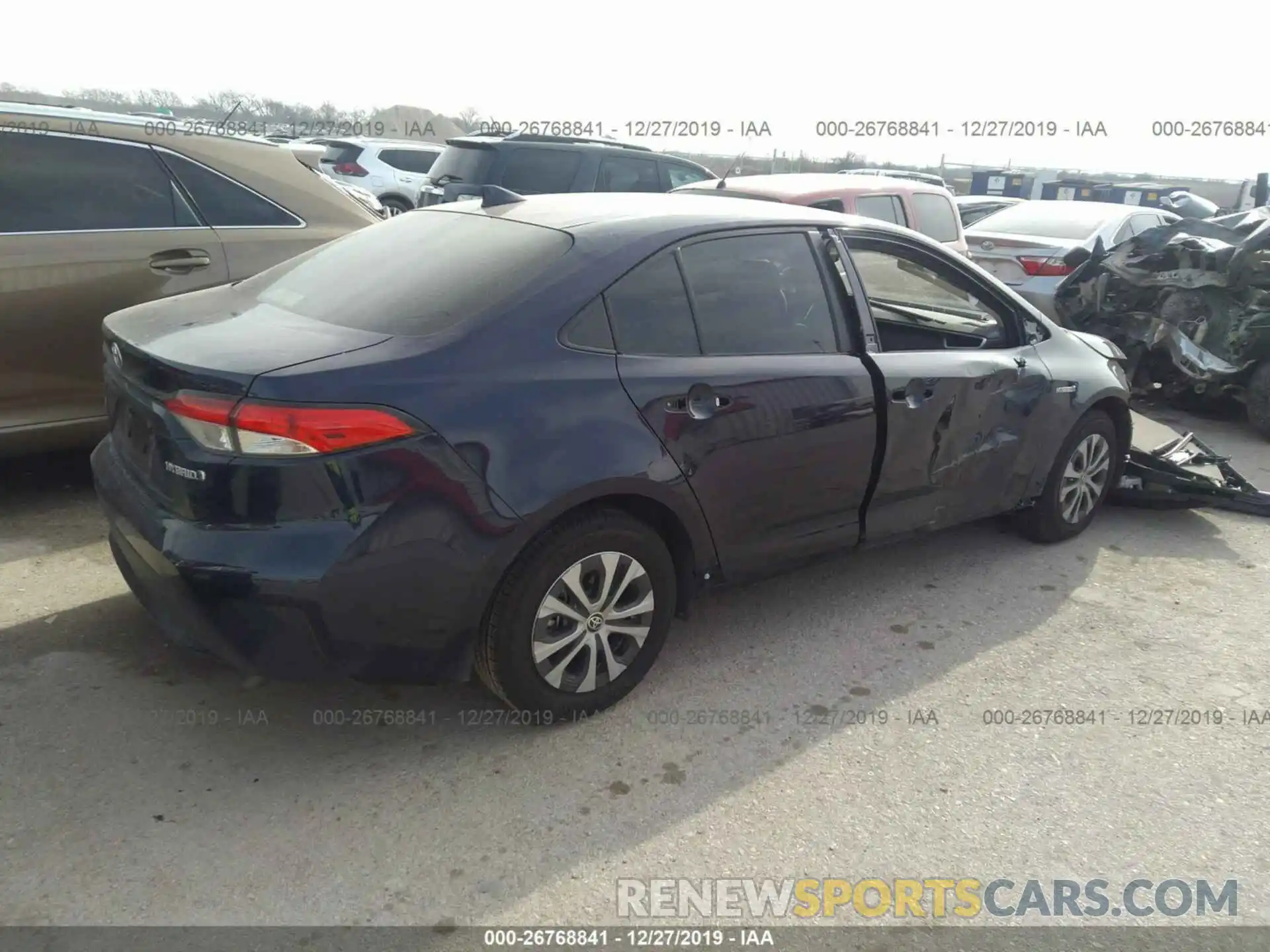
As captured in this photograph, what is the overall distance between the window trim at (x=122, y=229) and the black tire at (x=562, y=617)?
281 centimetres

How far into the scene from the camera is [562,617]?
115 inches

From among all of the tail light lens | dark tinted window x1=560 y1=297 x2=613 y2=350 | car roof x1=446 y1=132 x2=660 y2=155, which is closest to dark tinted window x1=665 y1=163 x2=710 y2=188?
car roof x1=446 y1=132 x2=660 y2=155

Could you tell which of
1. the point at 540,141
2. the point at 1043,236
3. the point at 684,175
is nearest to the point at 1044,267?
the point at 1043,236

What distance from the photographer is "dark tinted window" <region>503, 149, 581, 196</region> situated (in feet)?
31.8

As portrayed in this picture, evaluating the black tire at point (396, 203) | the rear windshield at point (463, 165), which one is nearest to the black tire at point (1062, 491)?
the rear windshield at point (463, 165)

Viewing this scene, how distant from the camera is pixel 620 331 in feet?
9.76

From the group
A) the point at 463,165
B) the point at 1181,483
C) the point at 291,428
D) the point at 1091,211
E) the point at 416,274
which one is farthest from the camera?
the point at 1091,211

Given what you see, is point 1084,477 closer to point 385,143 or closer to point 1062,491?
point 1062,491

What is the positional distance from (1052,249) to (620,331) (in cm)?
720

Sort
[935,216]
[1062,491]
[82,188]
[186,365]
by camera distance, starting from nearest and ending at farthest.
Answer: [186,365] < [82,188] < [1062,491] < [935,216]

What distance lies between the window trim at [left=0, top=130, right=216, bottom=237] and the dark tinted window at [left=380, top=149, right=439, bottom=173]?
39.7 ft

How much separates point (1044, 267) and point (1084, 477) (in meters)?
4.76

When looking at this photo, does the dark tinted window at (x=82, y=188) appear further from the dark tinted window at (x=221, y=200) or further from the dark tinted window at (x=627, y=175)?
the dark tinted window at (x=627, y=175)

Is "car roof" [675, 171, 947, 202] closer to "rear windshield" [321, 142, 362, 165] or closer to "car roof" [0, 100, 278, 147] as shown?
"car roof" [0, 100, 278, 147]
